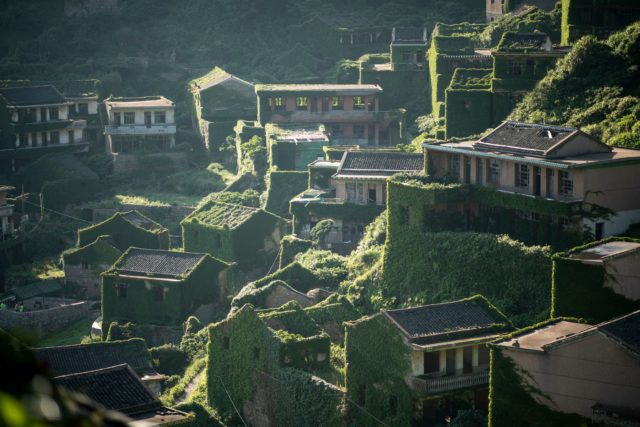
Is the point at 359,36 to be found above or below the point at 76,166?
above

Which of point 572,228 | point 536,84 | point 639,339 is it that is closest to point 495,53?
point 536,84

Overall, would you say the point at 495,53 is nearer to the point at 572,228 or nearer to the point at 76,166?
the point at 572,228

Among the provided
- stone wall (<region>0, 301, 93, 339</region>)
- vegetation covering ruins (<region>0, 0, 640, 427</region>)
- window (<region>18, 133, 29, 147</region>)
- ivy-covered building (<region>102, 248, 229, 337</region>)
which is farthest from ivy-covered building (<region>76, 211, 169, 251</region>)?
window (<region>18, 133, 29, 147</region>)

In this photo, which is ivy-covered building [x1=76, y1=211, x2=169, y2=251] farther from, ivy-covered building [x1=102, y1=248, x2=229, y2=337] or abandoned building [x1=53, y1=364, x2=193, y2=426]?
abandoned building [x1=53, y1=364, x2=193, y2=426]

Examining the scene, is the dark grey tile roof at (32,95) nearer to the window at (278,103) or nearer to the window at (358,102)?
the window at (278,103)

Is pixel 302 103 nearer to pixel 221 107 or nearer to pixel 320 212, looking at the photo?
pixel 221 107

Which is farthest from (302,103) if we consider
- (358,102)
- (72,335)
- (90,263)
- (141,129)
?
(72,335)
